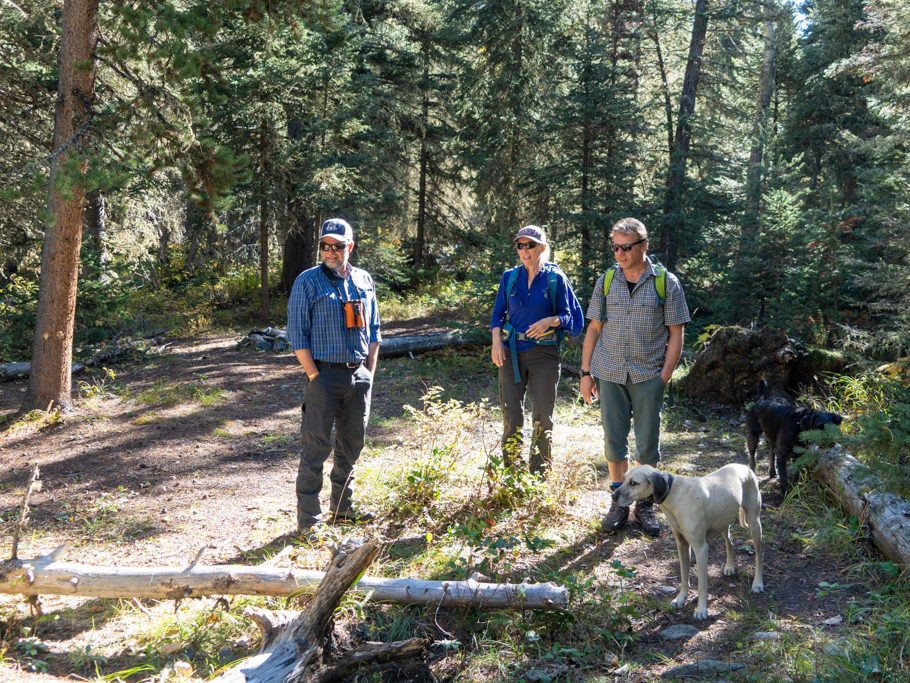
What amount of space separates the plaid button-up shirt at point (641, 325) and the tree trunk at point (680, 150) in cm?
880

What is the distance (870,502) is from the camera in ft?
15.8

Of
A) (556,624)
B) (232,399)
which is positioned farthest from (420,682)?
(232,399)

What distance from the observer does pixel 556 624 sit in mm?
3744

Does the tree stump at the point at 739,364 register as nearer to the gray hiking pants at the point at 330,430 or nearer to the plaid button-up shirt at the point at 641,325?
the plaid button-up shirt at the point at 641,325

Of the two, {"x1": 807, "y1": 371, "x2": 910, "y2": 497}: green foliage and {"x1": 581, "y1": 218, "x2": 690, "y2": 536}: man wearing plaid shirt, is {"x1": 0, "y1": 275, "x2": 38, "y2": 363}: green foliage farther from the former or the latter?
{"x1": 807, "y1": 371, "x2": 910, "y2": 497}: green foliage

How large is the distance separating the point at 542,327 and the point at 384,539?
2.10m

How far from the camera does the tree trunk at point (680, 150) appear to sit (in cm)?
1316

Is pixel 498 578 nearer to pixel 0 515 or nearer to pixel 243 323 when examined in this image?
pixel 0 515

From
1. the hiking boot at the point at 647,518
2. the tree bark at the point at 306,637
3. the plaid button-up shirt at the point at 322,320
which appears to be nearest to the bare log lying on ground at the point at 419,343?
the hiking boot at the point at 647,518

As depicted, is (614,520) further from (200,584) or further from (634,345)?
(200,584)

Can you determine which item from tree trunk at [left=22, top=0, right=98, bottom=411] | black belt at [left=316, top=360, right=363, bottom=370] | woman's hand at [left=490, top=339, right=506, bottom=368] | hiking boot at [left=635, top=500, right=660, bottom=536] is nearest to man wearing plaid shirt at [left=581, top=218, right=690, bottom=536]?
hiking boot at [left=635, top=500, right=660, bottom=536]

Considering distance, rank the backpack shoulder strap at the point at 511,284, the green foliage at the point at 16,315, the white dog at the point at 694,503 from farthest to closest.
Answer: the green foliage at the point at 16,315, the backpack shoulder strap at the point at 511,284, the white dog at the point at 694,503

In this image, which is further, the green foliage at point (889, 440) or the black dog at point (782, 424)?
the black dog at point (782, 424)

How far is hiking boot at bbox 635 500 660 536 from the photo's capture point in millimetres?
4938
